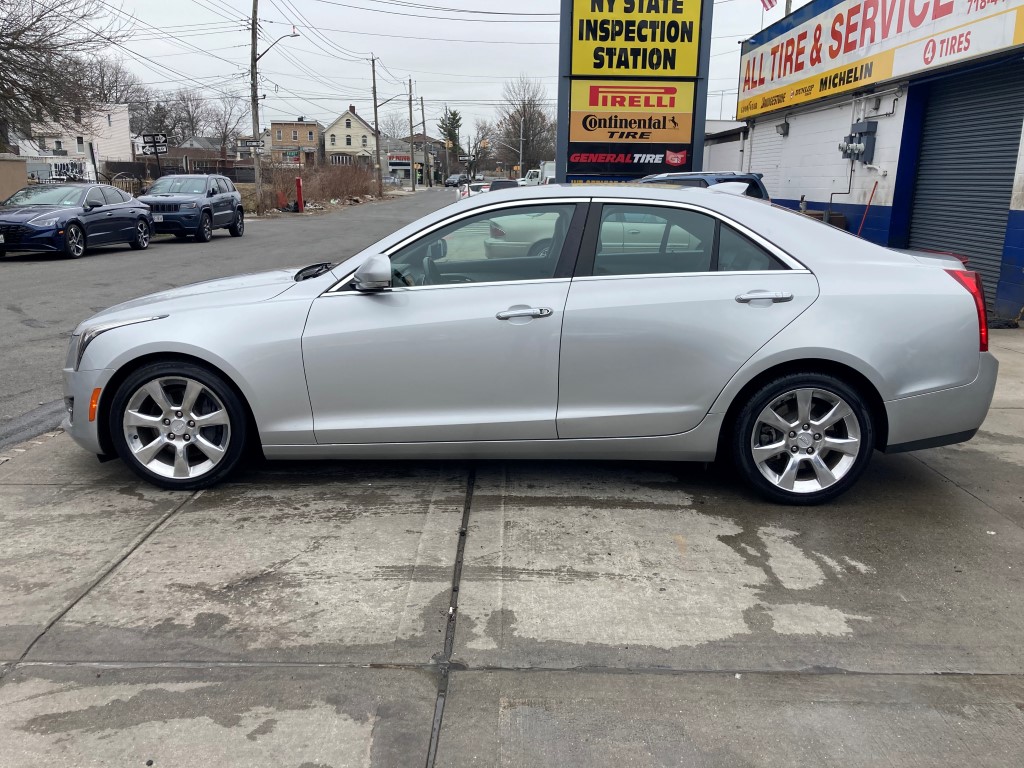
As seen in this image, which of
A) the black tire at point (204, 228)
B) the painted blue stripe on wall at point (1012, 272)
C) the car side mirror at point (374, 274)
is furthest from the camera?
the black tire at point (204, 228)

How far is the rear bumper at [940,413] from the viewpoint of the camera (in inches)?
169

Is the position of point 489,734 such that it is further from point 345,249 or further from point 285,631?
point 345,249

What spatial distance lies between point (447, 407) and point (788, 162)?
629 inches

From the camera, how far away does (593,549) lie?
154 inches

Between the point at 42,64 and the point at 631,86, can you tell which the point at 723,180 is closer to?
the point at 631,86

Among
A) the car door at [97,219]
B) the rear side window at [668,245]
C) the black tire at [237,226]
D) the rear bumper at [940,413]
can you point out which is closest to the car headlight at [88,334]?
the rear side window at [668,245]

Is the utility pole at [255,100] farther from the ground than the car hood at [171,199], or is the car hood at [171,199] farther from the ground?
the utility pole at [255,100]

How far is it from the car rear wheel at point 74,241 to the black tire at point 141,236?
1871 mm

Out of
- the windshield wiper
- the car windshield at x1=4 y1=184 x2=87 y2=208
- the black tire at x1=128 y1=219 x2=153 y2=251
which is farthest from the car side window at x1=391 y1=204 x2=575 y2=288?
the black tire at x1=128 y1=219 x2=153 y2=251

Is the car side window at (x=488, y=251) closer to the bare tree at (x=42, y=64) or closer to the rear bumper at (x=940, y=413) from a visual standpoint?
the rear bumper at (x=940, y=413)

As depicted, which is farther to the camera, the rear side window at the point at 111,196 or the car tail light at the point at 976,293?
the rear side window at the point at 111,196

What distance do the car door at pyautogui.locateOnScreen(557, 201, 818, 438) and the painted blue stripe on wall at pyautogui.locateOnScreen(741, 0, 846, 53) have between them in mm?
12479

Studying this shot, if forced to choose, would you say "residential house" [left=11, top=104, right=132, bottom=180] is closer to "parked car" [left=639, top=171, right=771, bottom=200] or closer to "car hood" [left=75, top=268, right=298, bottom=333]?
"parked car" [left=639, top=171, right=771, bottom=200]

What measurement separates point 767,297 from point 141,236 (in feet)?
60.7
